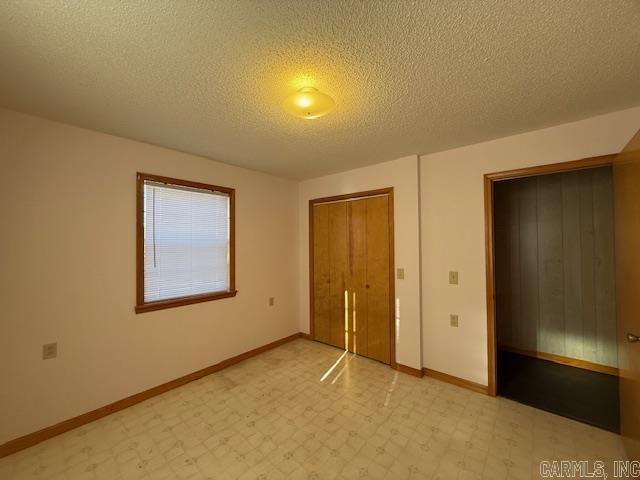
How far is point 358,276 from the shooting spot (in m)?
3.47

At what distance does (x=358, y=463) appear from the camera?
1.75m

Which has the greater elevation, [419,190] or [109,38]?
[109,38]

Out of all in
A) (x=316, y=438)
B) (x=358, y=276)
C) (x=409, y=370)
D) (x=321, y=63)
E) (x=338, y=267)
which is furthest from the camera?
(x=338, y=267)

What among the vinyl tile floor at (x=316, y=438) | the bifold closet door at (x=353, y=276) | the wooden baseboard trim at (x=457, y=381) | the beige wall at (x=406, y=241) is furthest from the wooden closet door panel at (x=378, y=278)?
the vinyl tile floor at (x=316, y=438)

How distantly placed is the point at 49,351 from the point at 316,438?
6.93ft

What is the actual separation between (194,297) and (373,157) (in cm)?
248

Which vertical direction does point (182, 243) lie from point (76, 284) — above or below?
above

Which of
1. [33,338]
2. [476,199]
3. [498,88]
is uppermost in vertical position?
[498,88]

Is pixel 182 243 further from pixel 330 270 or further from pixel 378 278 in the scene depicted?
pixel 378 278

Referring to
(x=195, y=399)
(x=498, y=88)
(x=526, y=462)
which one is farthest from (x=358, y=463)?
(x=498, y=88)

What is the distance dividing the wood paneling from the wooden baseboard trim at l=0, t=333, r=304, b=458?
140 inches

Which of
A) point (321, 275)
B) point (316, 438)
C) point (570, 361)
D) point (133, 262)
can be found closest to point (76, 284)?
point (133, 262)

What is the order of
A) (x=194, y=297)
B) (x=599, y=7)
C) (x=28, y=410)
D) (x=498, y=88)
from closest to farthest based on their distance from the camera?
(x=599, y=7) → (x=498, y=88) → (x=28, y=410) → (x=194, y=297)

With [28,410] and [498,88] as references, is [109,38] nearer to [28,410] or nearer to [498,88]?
[498,88]
